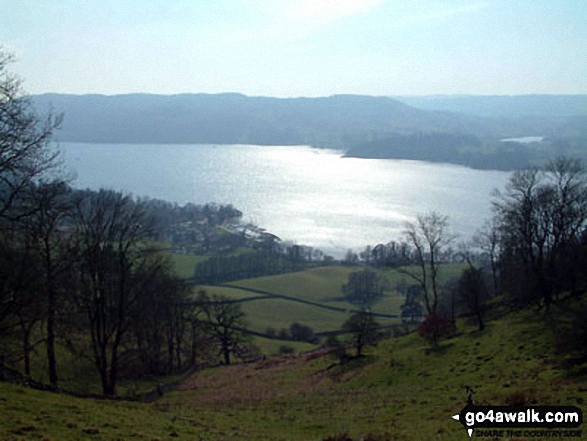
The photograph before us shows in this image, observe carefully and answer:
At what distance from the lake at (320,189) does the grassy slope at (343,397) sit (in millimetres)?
58248

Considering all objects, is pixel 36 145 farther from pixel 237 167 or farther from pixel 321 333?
pixel 237 167

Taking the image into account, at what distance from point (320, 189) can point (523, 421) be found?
124m

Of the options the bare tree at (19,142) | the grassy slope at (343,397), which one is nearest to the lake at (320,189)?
the grassy slope at (343,397)

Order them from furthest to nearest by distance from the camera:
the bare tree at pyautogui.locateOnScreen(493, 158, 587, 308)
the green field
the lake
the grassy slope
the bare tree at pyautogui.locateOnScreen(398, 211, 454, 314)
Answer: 1. the lake
2. the green field
3. the bare tree at pyautogui.locateOnScreen(398, 211, 454, 314)
4. the bare tree at pyautogui.locateOnScreen(493, 158, 587, 308)
5. the grassy slope

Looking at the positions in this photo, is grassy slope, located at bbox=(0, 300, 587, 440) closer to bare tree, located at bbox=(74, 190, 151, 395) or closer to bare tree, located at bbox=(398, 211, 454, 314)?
bare tree, located at bbox=(74, 190, 151, 395)

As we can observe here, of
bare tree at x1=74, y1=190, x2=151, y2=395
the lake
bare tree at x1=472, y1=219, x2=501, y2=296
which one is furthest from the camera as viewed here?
the lake

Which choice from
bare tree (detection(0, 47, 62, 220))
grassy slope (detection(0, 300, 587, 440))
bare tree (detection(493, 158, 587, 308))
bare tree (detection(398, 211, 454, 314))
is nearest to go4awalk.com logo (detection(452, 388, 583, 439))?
grassy slope (detection(0, 300, 587, 440))

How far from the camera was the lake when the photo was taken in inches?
3697

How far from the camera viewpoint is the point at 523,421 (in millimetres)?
9820

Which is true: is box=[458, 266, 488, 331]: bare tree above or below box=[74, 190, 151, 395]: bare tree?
below

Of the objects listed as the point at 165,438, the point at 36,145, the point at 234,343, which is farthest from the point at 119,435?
the point at 234,343

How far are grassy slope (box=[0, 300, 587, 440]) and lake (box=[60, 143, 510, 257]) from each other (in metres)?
58.2

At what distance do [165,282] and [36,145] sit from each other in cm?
1762

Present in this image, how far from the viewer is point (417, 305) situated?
53656 millimetres
